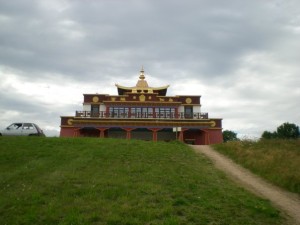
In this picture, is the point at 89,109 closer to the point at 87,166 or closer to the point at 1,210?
the point at 87,166

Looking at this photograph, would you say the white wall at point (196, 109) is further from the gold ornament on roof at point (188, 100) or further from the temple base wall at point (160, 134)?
the temple base wall at point (160, 134)

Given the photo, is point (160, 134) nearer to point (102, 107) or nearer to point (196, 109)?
point (196, 109)

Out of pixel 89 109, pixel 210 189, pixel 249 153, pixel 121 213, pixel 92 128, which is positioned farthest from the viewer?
pixel 89 109

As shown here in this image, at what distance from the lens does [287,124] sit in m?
71.3

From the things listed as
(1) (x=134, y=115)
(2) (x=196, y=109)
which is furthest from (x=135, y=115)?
(2) (x=196, y=109)

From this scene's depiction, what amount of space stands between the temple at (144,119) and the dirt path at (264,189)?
24.1m

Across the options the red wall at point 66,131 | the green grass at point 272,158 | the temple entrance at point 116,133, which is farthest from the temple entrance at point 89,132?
the green grass at point 272,158

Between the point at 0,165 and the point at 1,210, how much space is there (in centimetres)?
772

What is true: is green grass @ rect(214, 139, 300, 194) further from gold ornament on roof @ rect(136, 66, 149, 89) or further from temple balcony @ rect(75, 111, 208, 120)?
gold ornament on roof @ rect(136, 66, 149, 89)

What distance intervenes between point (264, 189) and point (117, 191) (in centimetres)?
708

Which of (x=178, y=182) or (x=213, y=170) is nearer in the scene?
(x=178, y=182)

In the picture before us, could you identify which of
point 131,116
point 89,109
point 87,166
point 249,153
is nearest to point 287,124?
point 131,116

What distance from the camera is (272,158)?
20484 millimetres

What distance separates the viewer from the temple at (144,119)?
47.2 meters
